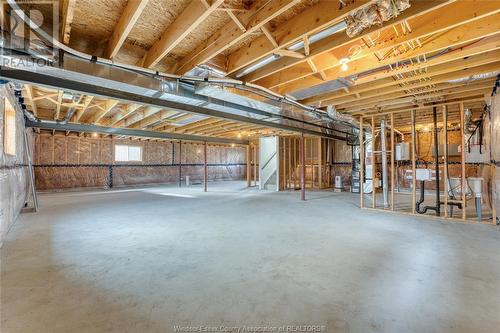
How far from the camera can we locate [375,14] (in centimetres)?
200

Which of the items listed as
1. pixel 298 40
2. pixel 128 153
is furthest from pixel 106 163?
pixel 298 40

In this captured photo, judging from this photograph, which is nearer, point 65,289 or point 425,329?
point 425,329

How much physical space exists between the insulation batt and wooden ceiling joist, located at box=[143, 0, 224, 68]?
125cm

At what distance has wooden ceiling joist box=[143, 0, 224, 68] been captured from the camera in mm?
1991

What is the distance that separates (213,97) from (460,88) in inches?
175

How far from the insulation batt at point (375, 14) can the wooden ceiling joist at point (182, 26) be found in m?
1.25

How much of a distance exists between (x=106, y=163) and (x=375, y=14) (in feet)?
35.6

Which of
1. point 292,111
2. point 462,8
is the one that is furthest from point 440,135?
point 462,8

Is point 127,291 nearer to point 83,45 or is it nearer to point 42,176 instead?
point 83,45

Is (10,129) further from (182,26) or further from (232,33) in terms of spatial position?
(232,33)

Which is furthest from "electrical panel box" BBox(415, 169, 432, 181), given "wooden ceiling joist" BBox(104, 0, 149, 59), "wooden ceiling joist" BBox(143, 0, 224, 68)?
"wooden ceiling joist" BBox(104, 0, 149, 59)

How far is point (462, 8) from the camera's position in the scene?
2166mm

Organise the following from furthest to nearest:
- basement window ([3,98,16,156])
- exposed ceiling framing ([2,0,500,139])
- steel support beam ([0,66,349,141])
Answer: basement window ([3,98,16,156])
steel support beam ([0,66,349,141])
exposed ceiling framing ([2,0,500,139])

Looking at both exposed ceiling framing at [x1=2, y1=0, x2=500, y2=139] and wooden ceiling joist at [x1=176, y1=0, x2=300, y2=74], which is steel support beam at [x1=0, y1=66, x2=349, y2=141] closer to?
exposed ceiling framing at [x1=2, y1=0, x2=500, y2=139]
